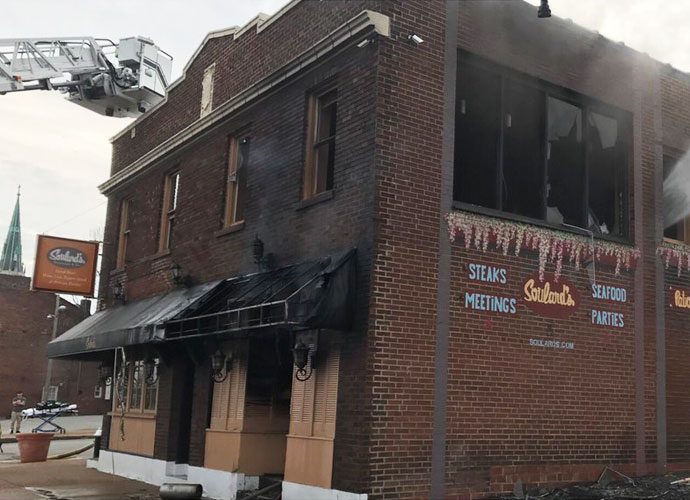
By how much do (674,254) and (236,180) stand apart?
753 centimetres

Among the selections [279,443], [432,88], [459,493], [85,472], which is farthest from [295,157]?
[85,472]

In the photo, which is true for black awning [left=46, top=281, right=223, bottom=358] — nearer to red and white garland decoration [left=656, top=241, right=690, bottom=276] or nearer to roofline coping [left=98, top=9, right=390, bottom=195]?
roofline coping [left=98, top=9, right=390, bottom=195]

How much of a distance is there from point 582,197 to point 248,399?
6.10 metres

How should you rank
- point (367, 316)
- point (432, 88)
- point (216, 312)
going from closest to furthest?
point (367, 316) → point (432, 88) → point (216, 312)

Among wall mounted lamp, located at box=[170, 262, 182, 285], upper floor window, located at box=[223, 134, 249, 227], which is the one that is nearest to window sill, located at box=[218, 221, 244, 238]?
upper floor window, located at box=[223, 134, 249, 227]

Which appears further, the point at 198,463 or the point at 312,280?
the point at 198,463

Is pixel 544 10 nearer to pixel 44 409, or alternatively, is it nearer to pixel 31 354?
pixel 44 409

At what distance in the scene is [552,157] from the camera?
40.4 ft

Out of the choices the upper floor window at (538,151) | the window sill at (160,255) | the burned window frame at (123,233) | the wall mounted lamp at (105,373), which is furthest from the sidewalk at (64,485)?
the upper floor window at (538,151)

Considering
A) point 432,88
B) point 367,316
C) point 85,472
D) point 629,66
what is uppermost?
point 629,66

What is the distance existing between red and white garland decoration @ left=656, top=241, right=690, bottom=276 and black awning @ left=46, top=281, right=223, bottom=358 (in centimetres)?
724

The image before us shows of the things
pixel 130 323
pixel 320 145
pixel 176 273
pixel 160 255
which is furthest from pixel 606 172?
pixel 160 255

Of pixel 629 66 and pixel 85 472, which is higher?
pixel 629 66

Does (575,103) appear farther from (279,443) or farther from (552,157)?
(279,443)
